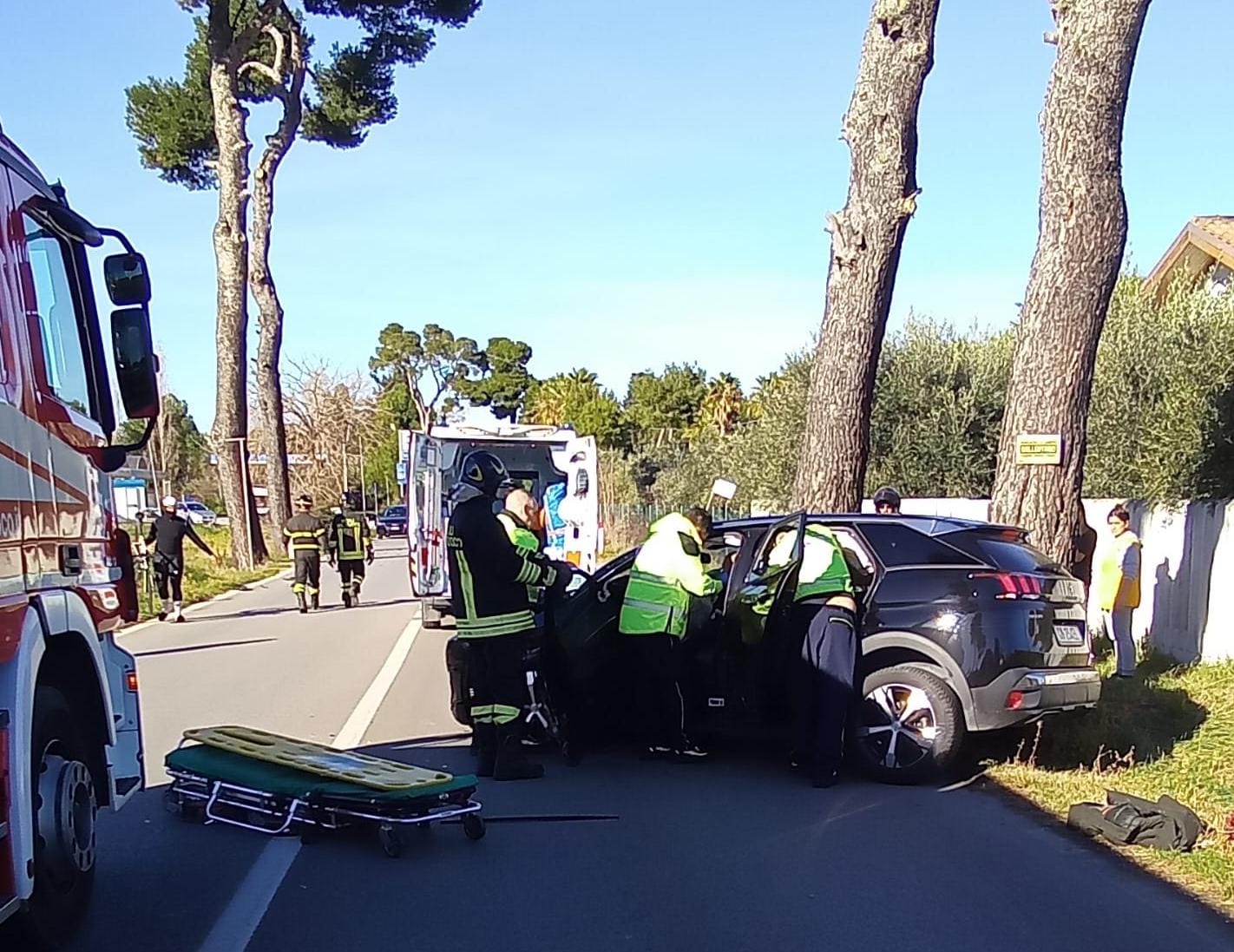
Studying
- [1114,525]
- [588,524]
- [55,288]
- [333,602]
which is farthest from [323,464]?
[55,288]

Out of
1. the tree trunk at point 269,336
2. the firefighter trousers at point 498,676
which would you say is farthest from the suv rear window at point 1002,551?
the tree trunk at point 269,336

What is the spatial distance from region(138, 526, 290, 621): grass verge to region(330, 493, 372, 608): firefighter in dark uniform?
9.41ft

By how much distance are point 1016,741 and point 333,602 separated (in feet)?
49.1

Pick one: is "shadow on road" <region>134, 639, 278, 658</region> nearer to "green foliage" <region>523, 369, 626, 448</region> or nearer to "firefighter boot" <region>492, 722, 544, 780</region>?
"firefighter boot" <region>492, 722, 544, 780</region>

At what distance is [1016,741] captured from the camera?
917 cm

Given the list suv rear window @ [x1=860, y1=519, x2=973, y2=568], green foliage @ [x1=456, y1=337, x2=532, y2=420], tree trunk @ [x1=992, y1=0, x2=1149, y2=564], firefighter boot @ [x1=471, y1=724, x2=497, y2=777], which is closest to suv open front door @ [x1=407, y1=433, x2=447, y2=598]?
tree trunk @ [x1=992, y1=0, x2=1149, y2=564]

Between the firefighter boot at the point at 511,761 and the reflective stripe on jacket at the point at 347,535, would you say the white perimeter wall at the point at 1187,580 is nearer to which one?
the firefighter boot at the point at 511,761

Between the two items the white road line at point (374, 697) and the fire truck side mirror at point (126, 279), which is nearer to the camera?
the fire truck side mirror at point (126, 279)

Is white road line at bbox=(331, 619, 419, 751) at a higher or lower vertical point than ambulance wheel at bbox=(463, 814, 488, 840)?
lower

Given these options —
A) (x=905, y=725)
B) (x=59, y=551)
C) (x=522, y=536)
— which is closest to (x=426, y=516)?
(x=522, y=536)

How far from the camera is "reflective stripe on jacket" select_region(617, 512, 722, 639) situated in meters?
Answer: 8.52

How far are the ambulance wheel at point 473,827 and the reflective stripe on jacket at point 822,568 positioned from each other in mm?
2536

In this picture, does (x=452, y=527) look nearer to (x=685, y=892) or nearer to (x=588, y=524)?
(x=685, y=892)

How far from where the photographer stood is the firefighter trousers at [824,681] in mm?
8016
